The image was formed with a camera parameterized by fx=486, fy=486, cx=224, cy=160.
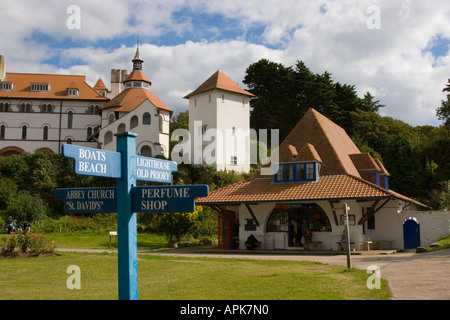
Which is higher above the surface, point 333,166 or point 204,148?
point 204,148

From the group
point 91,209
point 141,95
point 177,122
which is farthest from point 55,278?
point 177,122

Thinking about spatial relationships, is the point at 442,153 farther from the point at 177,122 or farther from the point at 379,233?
the point at 177,122

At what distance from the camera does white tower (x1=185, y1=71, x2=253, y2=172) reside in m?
51.5

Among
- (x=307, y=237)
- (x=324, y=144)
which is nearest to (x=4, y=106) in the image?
(x=324, y=144)

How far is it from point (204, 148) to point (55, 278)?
38703 millimetres

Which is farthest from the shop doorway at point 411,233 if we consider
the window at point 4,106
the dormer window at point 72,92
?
the window at point 4,106

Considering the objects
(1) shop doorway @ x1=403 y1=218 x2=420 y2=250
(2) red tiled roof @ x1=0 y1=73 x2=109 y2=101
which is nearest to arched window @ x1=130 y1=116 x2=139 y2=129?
(2) red tiled roof @ x1=0 y1=73 x2=109 y2=101

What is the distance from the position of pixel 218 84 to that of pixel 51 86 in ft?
88.9

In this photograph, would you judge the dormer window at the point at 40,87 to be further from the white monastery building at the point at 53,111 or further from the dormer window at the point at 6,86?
the dormer window at the point at 6,86

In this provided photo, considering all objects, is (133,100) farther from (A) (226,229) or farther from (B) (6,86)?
(A) (226,229)

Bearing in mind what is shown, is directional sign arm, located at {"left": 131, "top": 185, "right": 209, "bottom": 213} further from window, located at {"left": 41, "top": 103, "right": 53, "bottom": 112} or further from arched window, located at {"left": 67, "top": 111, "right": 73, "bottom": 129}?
window, located at {"left": 41, "top": 103, "right": 53, "bottom": 112}

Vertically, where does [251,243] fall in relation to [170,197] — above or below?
below

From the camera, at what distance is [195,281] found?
40.9 ft

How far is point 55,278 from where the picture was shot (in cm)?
1359
